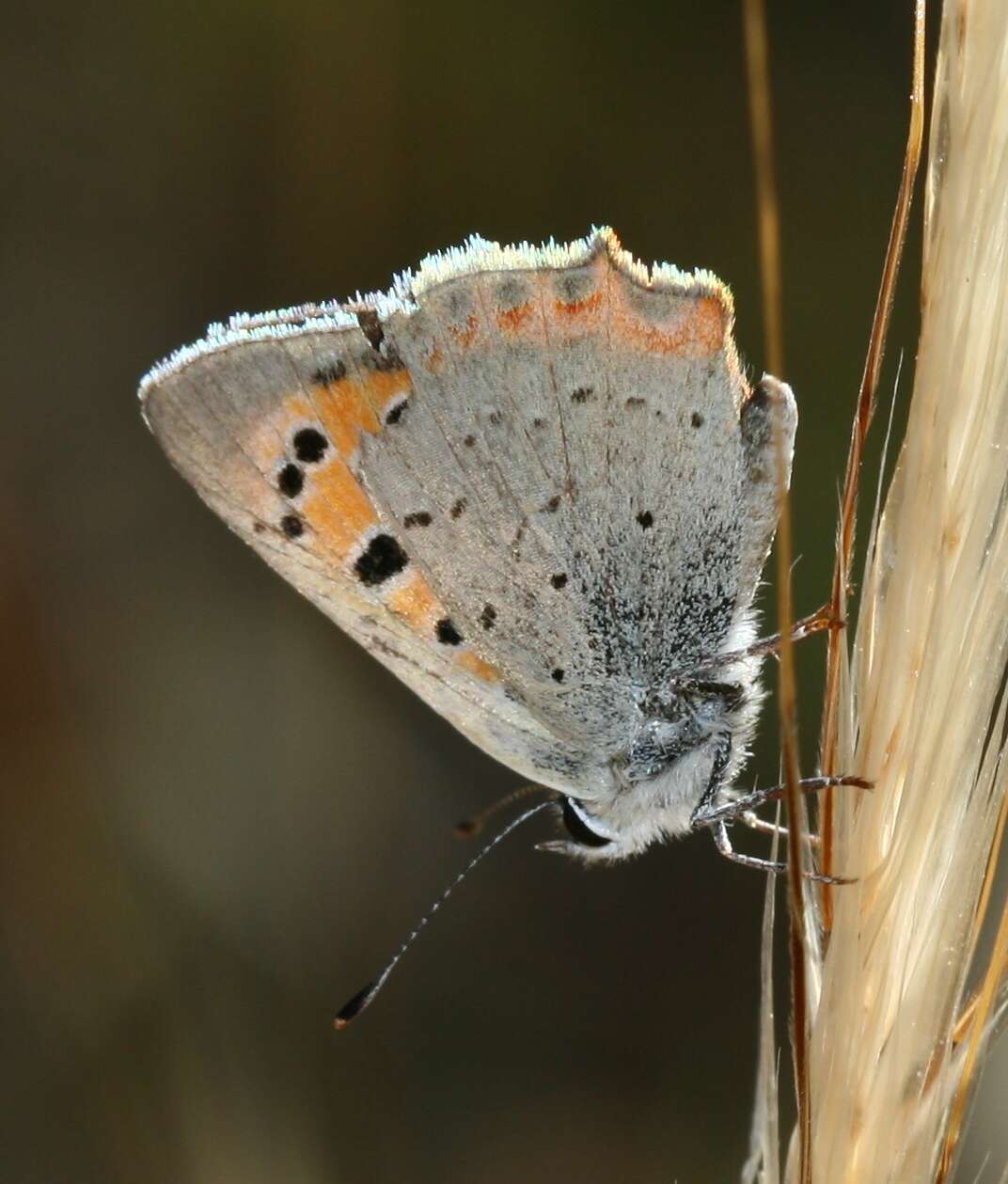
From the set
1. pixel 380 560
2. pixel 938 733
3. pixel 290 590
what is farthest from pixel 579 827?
pixel 290 590

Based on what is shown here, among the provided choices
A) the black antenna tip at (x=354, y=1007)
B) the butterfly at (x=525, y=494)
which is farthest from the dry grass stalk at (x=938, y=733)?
the black antenna tip at (x=354, y=1007)

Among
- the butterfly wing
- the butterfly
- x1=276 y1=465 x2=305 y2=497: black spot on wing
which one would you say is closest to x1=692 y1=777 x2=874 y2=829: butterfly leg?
the butterfly

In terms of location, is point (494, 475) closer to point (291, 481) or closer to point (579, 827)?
point (291, 481)

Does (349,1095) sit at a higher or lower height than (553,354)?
lower

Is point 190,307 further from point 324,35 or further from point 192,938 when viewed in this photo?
point 192,938

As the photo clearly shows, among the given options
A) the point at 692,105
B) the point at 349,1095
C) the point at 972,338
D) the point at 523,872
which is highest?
the point at 692,105

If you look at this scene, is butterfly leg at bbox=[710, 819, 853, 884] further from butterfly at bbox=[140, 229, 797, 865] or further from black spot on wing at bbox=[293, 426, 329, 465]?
black spot on wing at bbox=[293, 426, 329, 465]

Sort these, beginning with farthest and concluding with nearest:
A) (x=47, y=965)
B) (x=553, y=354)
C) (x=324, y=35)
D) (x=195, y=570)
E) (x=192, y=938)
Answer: (x=195, y=570), (x=324, y=35), (x=192, y=938), (x=47, y=965), (x=553, y=354)

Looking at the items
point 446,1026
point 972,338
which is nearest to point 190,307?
point 446,1026
